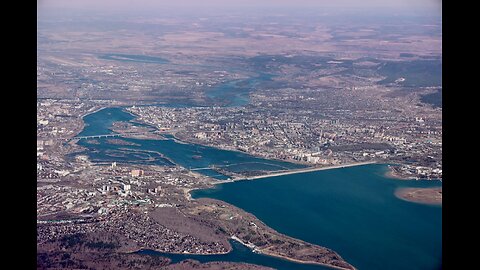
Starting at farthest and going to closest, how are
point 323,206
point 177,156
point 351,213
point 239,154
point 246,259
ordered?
point 239,154
point 177,156
point 323,206
point 351,213
point 246,259

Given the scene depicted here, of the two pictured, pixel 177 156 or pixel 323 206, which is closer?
pixel 323 206

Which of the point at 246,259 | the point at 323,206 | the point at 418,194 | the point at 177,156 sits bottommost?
the point at 246,259

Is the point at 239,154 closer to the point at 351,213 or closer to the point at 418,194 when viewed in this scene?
the point at 351,213

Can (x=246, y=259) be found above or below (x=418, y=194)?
below

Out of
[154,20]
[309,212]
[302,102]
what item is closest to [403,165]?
[309,212]


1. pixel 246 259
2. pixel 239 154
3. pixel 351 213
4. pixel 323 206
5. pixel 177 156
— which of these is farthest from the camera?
pixel 239 154

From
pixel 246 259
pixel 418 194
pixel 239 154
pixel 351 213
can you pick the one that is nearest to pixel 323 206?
pixel 351 213
